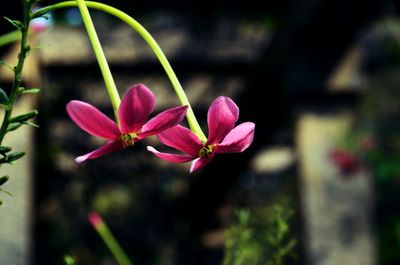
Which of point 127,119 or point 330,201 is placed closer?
point 127,119

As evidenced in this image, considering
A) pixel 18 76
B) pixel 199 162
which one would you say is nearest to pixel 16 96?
pixel 18 76

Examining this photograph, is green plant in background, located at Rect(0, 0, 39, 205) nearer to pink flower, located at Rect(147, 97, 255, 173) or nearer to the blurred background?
pink flower, located at Rect(147, 97, 255, 173)

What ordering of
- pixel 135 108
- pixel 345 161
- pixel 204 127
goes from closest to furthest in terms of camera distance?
1. pixel 135 108
2. pixel 345 161
3. pixel 204 127

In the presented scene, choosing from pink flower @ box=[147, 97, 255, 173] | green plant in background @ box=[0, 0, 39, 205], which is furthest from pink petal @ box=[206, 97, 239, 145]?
green plant in background @ box=[0, 0, 39, 205]

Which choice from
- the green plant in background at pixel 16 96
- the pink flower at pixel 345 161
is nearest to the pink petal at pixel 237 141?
the green plant in background at pixel 16 96

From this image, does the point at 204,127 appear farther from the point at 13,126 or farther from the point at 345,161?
the point at 13,126
